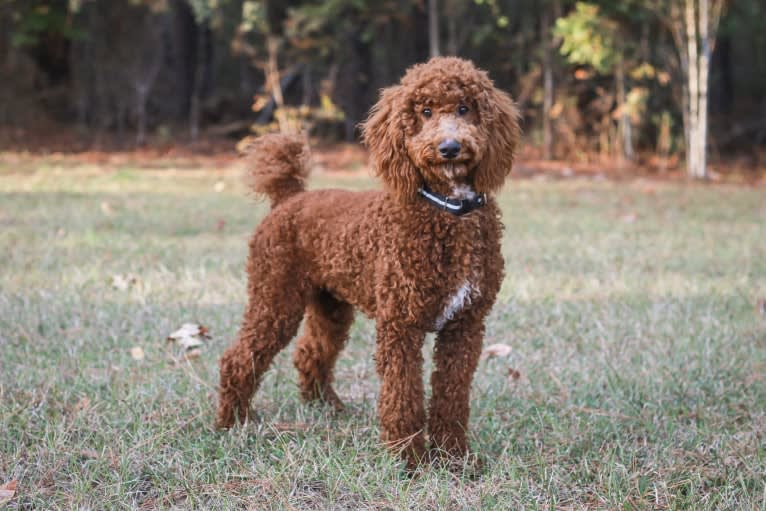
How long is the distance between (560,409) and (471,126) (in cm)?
146

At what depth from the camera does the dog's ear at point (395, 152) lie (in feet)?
10.0

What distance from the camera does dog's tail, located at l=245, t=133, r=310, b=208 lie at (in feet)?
12.7

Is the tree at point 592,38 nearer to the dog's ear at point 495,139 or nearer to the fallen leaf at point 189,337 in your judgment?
the fallen leaf at point 189,337

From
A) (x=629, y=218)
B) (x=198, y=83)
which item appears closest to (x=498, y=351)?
(x=629, y=218)

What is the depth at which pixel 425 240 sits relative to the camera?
3.08 metres

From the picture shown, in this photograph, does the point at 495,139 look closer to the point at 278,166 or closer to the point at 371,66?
the point at 278,166

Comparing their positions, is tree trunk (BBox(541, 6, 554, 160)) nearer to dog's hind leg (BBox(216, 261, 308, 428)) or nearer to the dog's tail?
the dog's tail

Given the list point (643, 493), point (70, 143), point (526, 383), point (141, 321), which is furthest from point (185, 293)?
point (70, 143)

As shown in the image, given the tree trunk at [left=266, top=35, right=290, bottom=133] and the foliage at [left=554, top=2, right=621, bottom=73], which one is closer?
the foliage at [left=554, top=2, right=621, bottom=73]

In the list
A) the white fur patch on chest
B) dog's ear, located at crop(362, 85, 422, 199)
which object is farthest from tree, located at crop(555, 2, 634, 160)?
the white fur patch on chest

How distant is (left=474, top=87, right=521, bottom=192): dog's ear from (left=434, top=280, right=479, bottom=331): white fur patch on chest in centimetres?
35

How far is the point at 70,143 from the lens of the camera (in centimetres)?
1852

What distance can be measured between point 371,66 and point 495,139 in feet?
55.3

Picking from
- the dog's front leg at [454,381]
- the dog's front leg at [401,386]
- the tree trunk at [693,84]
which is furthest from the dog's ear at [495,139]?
the tree trunk at [693,84]
